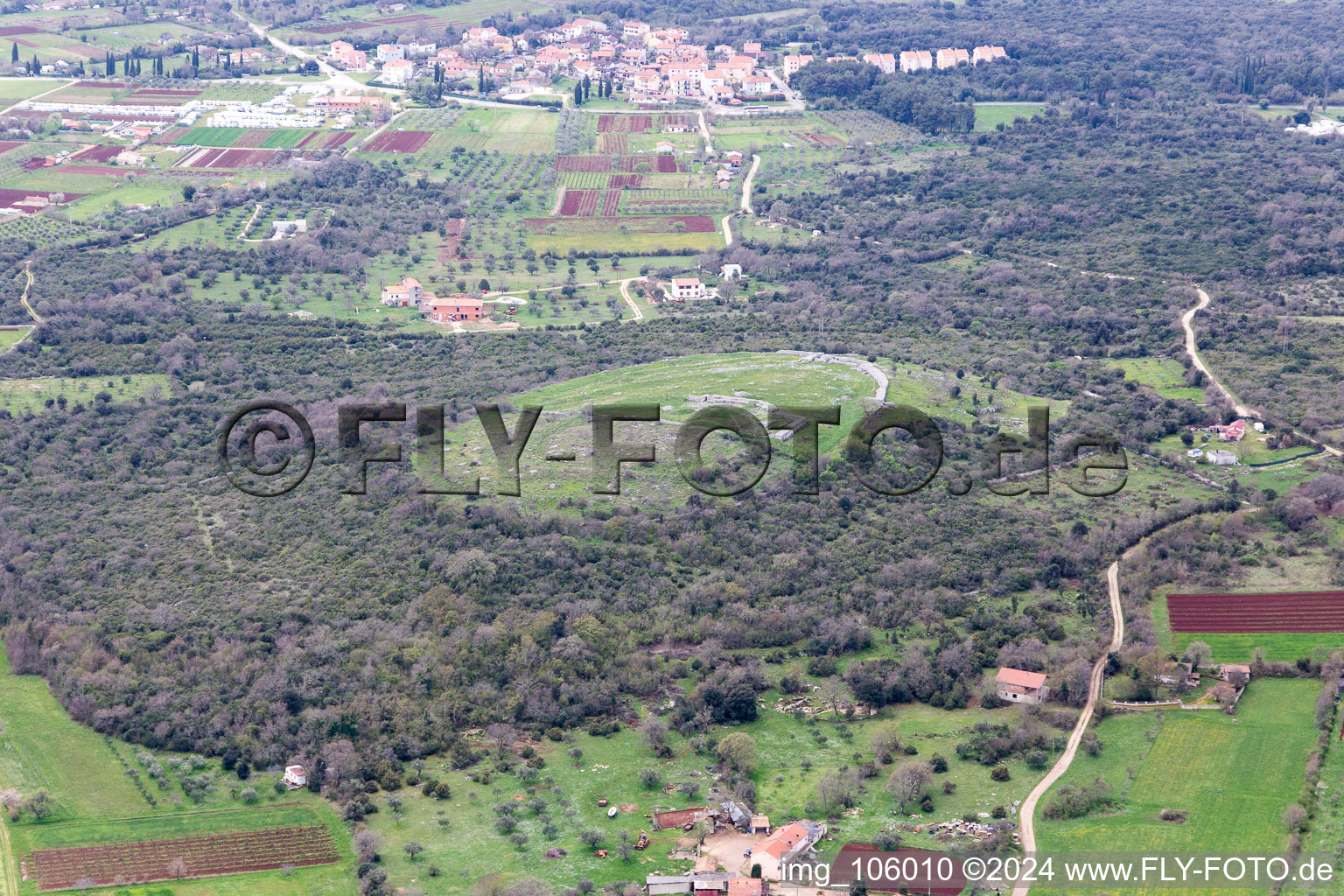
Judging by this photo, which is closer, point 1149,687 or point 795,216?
point 1149,687

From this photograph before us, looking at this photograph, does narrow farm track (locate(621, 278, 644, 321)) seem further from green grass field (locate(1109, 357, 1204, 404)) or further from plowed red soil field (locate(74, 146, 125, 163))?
plowed red soil field (locate(74, 146, 125, 163))

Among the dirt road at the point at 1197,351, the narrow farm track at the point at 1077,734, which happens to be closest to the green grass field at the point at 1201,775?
the narrow farm track at the point at 1077,734

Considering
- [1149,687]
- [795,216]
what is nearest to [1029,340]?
[795,216]

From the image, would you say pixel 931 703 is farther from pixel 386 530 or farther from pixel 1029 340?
pixel 1029 340

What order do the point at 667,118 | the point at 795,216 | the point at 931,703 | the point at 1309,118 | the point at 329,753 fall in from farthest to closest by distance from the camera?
Result: the point at 667,118, the point at 1309,118, the point at 795,216, the point at 931,703, the point at 329,753

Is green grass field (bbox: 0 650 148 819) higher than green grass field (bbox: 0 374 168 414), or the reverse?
green grass field (bbox: 0 374 168 414)

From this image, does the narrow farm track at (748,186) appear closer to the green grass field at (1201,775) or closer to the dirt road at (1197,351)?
the dirt road at (1197,351)

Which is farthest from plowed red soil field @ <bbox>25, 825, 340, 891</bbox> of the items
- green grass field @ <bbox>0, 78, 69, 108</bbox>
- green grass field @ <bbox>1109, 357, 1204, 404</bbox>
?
green grass field @ <bbox>0, 78, 69, 108</bbox>
